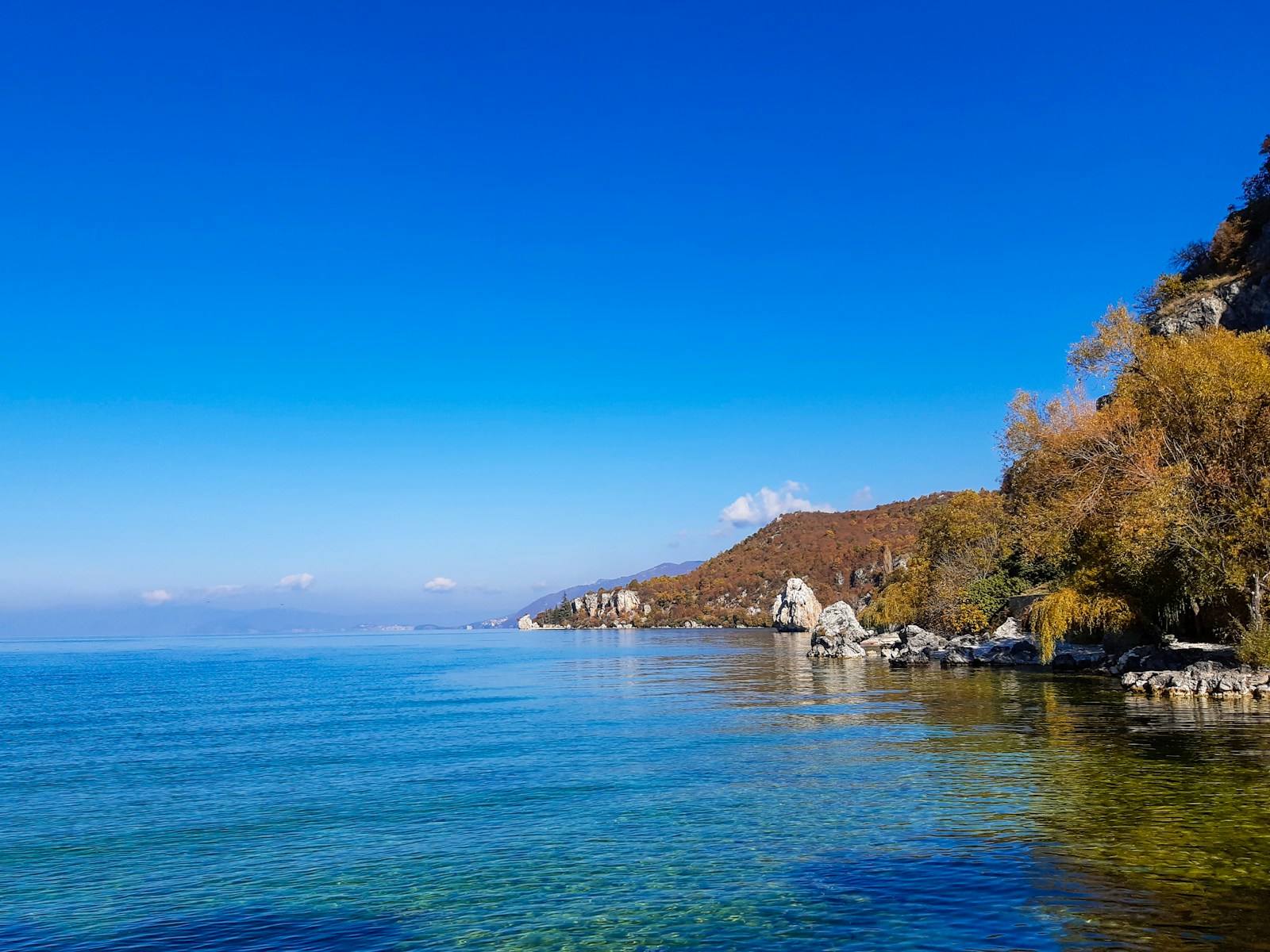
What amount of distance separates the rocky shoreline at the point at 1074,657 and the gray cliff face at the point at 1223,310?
→ 88.5 ft

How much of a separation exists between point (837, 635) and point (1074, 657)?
4506 centimetres

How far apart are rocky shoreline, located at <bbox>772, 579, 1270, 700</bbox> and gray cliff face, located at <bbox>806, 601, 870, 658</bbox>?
0.42 ft

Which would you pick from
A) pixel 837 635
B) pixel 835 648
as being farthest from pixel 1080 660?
pixel 837 635

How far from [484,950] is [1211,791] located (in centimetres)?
1737

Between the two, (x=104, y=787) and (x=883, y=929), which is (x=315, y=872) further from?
(x=104, y=787)

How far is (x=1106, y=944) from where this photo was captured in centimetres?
1130

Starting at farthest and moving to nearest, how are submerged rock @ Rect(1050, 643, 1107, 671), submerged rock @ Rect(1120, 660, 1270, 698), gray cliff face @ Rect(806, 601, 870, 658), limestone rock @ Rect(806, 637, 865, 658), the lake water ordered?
gray cliff face @ Rect(806, 601, 870, 658) → limestone rock @ Rect(806, 637, 865, 658) → submerged rock @ Rect(1050, 643, 1107, 671) → submerged rock @ Rect(1120, 660, 1270, 698) → the lake water

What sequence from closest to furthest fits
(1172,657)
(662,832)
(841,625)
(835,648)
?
(662,832), (1172,657), (835,648), (841,625)

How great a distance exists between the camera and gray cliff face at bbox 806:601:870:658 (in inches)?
3533

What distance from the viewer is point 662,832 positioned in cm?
1858

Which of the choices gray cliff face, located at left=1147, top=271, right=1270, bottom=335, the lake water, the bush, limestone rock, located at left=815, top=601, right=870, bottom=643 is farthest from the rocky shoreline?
gray cliff face, located at left=1147, top=271, right=1270, bottom=335

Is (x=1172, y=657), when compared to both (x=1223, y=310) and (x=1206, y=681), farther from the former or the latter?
(x=1223, y=310)

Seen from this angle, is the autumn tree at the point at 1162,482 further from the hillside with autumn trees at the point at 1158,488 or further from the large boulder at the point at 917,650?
the large boulder at the point at 917,650

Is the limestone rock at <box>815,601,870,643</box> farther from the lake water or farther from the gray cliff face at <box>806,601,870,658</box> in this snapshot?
the lake water
